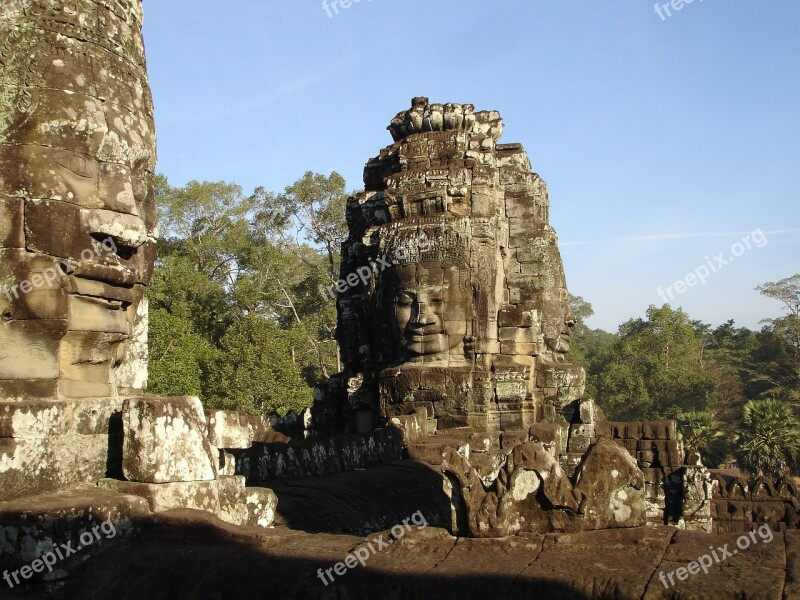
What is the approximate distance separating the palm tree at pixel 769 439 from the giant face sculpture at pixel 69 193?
27637 mm

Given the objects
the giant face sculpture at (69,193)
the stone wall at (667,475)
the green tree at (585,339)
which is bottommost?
the stone wall at (667,475)

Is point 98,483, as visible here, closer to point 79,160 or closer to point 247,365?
point 79,160

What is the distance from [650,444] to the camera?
465 inches

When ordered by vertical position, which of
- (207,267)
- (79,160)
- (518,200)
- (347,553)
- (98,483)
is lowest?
(347,553)

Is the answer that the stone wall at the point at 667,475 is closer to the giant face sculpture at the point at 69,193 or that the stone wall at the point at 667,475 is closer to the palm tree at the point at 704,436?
the giant face sculpture at the point at 69,193

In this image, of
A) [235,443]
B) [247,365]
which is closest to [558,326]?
[235,443]

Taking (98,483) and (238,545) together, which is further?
(98,483)

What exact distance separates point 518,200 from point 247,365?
43.8ft

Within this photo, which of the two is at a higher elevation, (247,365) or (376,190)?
(376,190)

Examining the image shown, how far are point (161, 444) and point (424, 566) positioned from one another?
171 cm

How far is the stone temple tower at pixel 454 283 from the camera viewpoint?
11.5m

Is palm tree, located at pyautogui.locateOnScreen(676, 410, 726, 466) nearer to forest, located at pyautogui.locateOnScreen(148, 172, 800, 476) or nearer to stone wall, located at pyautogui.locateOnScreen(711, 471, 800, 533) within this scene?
forest, located at pyautogui.locateOnScreen(148, 172, 800, 476)

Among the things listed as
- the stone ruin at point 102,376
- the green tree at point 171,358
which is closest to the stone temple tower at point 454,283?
the stone ruin at point 102,376

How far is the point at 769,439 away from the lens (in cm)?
2866
